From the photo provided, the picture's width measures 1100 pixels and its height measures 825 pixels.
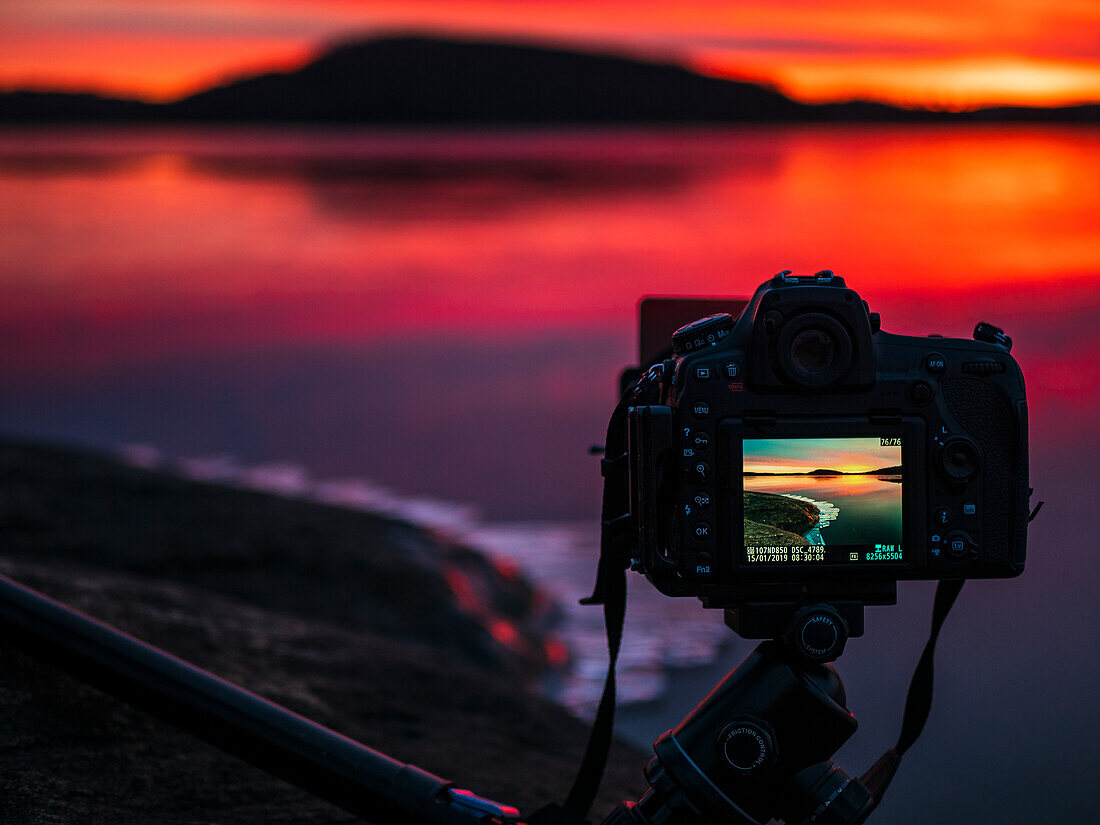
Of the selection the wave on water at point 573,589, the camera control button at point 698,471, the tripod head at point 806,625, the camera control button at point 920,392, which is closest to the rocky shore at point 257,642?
the wave on water at point 573,589

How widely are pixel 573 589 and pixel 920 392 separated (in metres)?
3.52

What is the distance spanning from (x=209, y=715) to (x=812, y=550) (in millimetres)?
1117

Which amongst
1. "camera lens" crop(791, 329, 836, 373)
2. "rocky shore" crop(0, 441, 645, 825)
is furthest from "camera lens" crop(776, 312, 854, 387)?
"rocky shore" crop(0, 441, 645, 825)

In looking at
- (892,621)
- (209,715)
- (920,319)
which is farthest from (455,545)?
(920,319)

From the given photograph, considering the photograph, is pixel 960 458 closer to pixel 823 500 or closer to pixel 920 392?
pixel 920 392

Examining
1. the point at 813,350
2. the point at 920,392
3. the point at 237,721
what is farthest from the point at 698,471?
the point at 237,721

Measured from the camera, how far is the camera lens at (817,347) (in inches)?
63.3

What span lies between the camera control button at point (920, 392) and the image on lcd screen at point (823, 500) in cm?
7

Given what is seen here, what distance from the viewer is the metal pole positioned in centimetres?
188

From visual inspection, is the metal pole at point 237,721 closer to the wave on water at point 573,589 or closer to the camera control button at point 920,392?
the camera control button at point 920,392

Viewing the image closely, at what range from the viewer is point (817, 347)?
1624 mm

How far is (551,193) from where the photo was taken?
23.5m

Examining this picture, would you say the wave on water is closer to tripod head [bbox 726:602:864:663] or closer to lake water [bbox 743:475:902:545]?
tripod head [bbox 726:602:864:663]

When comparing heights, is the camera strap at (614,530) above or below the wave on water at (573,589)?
above
